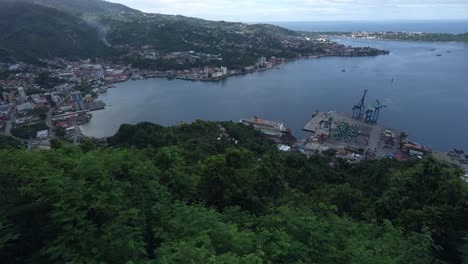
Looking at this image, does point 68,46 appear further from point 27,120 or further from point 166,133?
point 166,133

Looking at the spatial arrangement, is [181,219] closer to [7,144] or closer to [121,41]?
[7,144]

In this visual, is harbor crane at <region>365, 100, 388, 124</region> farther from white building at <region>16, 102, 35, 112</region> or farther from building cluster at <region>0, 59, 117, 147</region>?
white building at <region>16, 102, 35, 112</region>


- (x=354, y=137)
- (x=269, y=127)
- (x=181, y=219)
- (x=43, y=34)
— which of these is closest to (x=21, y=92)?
(x=269, y=127)

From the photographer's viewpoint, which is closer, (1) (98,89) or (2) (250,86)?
(1) (98,89)

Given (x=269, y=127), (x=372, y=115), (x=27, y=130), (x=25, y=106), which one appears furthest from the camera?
(x=372, y=115)

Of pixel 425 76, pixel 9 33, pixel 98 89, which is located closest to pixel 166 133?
pixel 98 89

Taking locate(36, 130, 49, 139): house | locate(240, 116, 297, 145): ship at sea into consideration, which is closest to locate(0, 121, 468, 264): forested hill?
→ locate(240, 116, 297, 145): ship at sea

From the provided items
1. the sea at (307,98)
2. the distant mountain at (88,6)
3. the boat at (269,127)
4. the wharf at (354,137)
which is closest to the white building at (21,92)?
the sea at (307,98)

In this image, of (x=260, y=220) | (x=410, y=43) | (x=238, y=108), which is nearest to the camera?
(x=260, y=220)
